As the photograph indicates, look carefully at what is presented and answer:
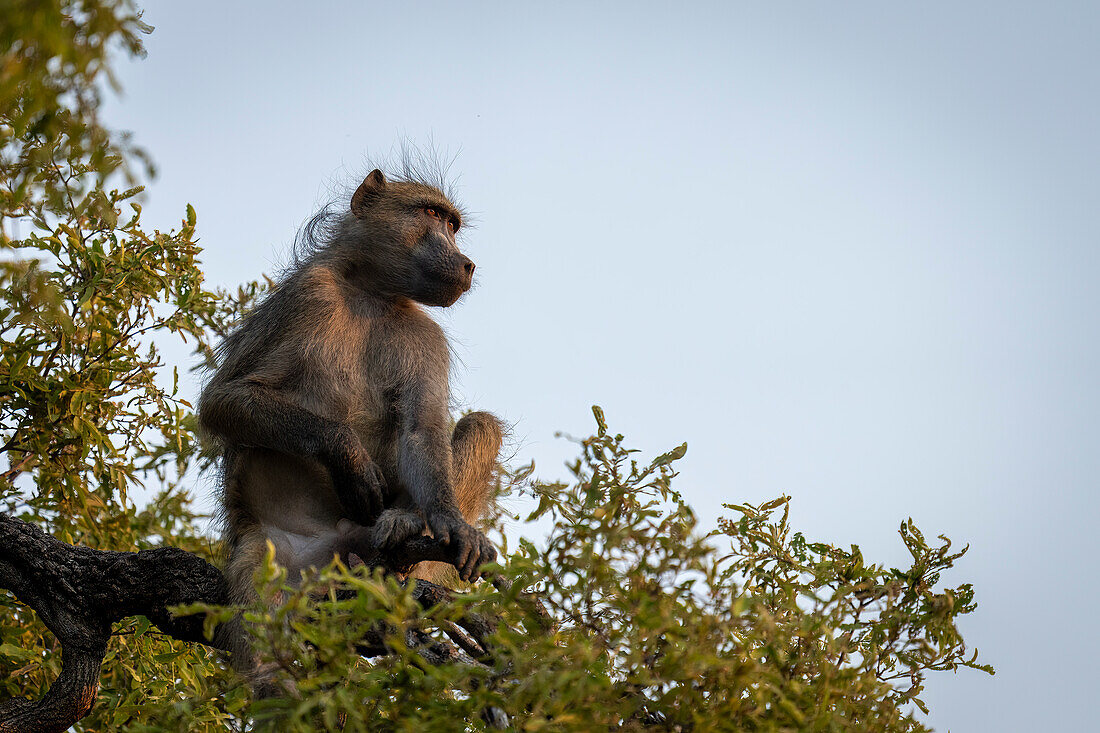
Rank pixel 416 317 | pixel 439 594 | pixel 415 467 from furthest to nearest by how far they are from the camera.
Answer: pixel 416 317 < pixel 415 467 < pixel 439 594

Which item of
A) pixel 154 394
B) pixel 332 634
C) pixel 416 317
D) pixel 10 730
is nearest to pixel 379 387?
pixel 416 317

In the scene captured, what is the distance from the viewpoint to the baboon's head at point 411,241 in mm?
4457

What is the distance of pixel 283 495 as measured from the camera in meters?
3.97

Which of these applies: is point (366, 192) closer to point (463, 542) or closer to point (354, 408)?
point (354, 408)

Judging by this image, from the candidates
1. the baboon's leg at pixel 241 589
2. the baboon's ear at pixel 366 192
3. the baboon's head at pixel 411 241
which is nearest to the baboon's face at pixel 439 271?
the baboon's head at pixel 411 241

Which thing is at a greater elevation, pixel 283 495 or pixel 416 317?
pixel 416 317

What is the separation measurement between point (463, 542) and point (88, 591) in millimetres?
1426

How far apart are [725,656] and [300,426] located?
2.13 m

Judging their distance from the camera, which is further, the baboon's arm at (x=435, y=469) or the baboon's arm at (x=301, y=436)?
the baboon's arm at (x=301, y=436)

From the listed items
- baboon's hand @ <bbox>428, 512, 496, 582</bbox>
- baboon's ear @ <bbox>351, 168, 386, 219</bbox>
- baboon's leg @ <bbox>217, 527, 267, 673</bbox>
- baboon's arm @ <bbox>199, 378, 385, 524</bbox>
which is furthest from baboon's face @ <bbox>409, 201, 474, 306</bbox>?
baboon's leg @ <bbox>217, 527, 267, 673</bbox>

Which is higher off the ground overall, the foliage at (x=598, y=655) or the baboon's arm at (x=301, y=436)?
the baboon's arm at (x=301, y=436)

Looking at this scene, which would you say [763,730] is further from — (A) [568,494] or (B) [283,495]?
(B) [283,495]

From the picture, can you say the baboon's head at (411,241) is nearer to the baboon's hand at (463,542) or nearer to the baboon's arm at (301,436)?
the baboon's arm at (301,436)

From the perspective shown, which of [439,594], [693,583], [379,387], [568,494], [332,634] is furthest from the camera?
[379,387]
